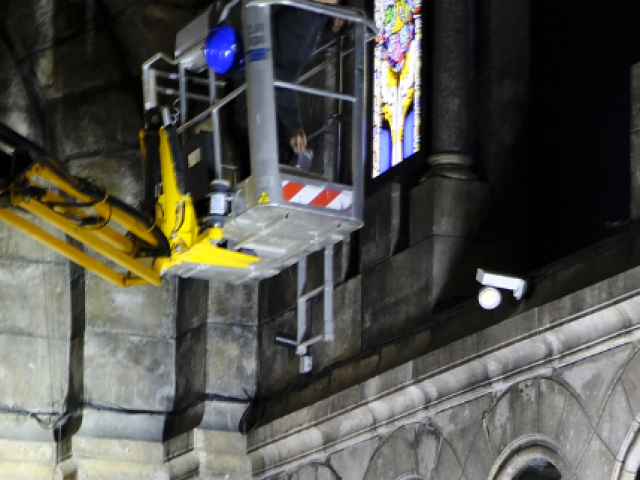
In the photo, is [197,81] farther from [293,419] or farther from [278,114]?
[293,419]

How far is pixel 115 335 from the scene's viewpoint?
12000mm

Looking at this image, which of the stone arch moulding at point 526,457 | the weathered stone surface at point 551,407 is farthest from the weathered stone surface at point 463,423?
the weathered stone surface at point 551,407

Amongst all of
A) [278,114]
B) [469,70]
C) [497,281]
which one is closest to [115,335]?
[278,114]

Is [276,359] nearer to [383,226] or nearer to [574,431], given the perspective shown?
[383,226]

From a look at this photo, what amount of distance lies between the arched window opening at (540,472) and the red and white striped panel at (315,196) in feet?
7.76

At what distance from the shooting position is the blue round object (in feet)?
31.0

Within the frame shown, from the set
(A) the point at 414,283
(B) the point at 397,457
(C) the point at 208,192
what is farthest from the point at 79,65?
(B) the point at 397,457

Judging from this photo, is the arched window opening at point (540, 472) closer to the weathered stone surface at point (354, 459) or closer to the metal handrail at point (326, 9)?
the weathered stone surface at point (354, 459)

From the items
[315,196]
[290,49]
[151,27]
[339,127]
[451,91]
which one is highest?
[151,27]

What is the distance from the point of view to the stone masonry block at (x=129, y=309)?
12008 mm

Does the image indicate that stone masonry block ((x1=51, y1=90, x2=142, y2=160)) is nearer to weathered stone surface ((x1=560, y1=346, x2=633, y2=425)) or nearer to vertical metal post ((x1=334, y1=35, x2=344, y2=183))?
vertical metal post ((x1=334, y1=35, x2=344, y2=183))

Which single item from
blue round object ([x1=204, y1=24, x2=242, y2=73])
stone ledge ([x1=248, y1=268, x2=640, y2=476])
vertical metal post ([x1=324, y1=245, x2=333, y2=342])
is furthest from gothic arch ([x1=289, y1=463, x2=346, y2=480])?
blue round object ([x1=204, y1=24, x2=242, y2=73])

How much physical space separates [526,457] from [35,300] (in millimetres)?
6156

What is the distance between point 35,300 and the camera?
40.8 feet
